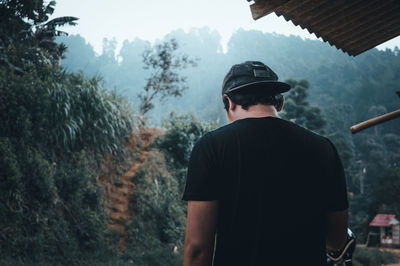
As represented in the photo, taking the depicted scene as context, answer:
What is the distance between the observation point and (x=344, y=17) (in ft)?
9.95

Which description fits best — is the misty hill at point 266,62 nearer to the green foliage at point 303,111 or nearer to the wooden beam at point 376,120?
the green foliage at point 303,111

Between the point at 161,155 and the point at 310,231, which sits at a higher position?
the point at 161,155

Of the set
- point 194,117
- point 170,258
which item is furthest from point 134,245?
point 194,117

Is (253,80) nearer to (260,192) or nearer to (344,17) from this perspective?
(260,192)

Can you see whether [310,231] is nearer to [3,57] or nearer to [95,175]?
[95,175]

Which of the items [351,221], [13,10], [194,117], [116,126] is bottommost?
[351,221]

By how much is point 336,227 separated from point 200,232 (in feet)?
2.28

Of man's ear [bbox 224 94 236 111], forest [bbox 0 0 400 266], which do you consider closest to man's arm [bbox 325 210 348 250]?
man's ear [bbox 224 94 236 111]

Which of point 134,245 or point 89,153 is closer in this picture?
point 134,245

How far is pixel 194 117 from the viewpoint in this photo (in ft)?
42.2

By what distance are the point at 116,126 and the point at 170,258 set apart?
3831 mm

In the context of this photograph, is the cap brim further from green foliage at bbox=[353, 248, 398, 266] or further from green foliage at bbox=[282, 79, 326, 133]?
green foliage at bbox=[282, 79, 326, 133]

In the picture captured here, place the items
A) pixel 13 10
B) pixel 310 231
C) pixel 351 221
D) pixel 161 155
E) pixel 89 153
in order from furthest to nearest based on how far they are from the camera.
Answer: pixel 351 221 < pixel 161 155 < pixel 13 10 < pixel 89 153 < pixel 310 231

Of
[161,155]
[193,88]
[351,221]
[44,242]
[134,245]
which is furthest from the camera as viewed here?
[193,88]
